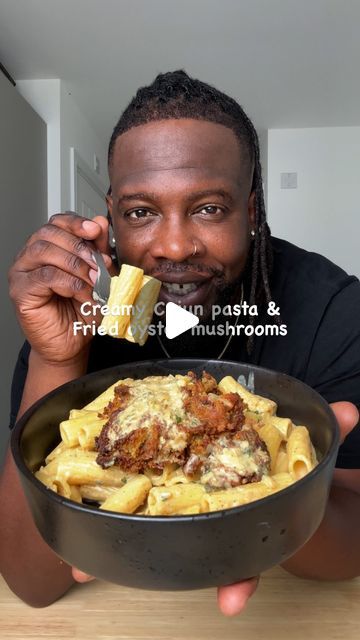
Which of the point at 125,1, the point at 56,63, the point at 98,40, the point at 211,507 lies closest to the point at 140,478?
the point at 211,507

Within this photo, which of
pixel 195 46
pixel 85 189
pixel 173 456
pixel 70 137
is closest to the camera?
pixel 173 456

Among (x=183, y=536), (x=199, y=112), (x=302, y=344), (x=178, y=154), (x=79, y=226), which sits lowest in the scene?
(x=183, y=536)

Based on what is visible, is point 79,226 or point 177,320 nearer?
point 79,226

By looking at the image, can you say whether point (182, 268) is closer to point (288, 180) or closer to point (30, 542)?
point (30, 542)

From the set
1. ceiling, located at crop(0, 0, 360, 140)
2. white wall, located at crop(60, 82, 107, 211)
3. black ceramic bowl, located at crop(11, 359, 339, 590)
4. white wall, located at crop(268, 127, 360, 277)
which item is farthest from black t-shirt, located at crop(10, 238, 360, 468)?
white wall, located at crop(268, 127, 360, 277)

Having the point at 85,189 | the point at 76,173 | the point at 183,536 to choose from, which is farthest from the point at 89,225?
the point at 85,189

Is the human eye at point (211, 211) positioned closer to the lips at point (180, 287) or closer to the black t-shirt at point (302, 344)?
the lips at point (180, 287)

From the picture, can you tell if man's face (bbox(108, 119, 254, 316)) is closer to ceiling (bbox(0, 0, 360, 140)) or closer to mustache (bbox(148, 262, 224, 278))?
mustache (bbox(148, 262, 224, 278))

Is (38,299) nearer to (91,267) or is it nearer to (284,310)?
(91,267)
